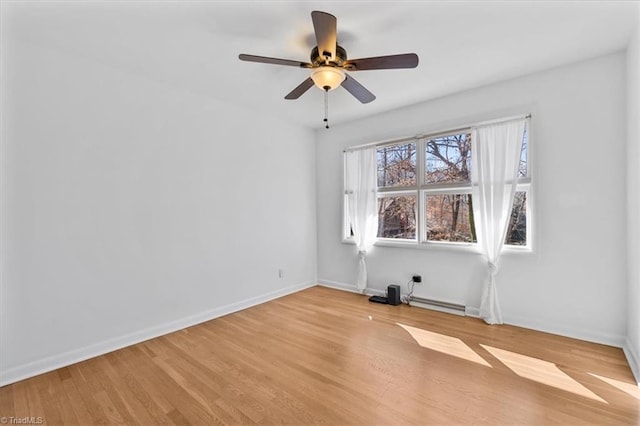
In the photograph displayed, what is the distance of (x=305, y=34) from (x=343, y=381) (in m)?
2.65

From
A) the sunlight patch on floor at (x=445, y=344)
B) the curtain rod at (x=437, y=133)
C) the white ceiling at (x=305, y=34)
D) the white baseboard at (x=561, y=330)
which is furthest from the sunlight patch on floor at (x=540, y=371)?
the white ceiling at (x=305, y=34)

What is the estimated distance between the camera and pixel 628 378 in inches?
81.7

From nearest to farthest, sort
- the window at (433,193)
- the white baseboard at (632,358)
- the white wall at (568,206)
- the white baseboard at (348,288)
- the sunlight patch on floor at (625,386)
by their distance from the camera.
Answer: the sunlight patch on floor at (625,386) → the white baseboard at (632,358) → the white wall at (568,206) → the window at (433,193) → the white baseboard at (348,288)

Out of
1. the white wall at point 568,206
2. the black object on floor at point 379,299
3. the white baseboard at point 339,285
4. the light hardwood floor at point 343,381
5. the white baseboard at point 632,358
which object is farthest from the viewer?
the white baseboard at point 339,285

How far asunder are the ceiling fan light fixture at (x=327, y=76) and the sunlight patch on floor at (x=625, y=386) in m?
2.98

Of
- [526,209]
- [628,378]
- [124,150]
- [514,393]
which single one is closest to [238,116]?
[124,150]

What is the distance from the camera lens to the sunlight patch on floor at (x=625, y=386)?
191 cm

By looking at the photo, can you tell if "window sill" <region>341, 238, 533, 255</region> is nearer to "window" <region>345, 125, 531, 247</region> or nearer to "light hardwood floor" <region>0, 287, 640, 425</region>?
"window" <region>345, 125, 531, 247</region>

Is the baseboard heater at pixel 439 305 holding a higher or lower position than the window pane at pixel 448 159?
lower

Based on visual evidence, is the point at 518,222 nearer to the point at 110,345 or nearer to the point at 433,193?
the point at 433,193

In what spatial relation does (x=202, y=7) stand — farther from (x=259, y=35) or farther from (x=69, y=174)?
(x=69, y=174)

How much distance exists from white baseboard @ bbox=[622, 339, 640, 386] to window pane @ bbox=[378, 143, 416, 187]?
2.49 metres

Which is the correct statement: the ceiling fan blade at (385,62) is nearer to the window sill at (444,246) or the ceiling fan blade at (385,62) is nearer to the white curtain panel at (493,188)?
the white curtain panel at (493,188)

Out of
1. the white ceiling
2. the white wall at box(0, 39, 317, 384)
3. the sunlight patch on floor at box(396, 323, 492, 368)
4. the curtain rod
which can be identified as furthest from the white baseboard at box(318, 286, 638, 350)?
the white wall at box(0, 39, 317, 384)
